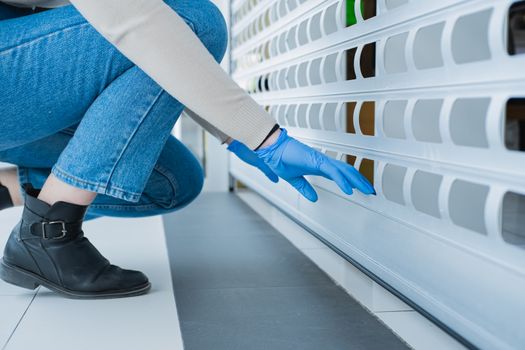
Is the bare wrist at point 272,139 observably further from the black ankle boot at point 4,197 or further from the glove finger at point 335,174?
the black ankle boot at point 4,197

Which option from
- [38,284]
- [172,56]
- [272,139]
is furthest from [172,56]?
[38,284]

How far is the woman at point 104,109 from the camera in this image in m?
0.95

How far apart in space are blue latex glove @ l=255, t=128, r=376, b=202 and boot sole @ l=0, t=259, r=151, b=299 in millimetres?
417

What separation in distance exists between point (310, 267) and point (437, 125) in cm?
68

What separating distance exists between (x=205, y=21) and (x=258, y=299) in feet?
1.82

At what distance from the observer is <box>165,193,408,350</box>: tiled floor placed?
3.45 feet

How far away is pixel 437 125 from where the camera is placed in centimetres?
97

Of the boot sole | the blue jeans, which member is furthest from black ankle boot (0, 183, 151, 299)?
the blue jeans

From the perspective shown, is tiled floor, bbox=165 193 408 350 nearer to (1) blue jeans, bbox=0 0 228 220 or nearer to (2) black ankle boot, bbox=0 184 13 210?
(1) blue jeans, bbox=0 0 228 220

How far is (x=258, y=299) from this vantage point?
1.29m

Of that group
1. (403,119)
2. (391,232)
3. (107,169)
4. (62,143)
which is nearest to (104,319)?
(107,169)

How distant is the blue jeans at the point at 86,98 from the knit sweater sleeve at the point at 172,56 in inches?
7.0

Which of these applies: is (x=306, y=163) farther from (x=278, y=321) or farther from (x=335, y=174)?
(x=278, y=321)

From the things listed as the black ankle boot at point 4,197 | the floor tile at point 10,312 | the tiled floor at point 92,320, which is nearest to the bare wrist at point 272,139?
the tiled floor at point 92,320
